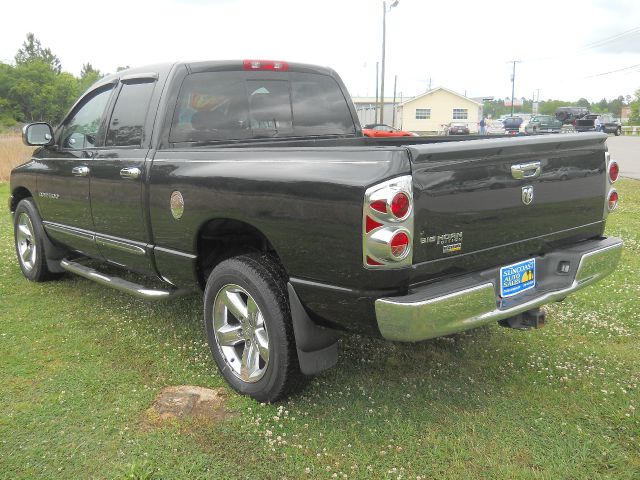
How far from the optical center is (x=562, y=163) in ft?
10.7

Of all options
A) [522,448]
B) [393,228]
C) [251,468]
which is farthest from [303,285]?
[522,448]

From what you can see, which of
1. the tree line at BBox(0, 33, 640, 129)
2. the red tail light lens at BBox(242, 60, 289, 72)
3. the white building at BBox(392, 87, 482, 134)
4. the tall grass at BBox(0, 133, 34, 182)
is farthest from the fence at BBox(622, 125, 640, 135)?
the red tail light lens at BBox(242, 60, 289, 72)

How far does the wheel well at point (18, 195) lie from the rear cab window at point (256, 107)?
2.56 m

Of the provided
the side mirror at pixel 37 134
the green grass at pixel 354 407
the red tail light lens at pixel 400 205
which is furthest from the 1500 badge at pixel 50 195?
the red tail light lens at pixel 400 205

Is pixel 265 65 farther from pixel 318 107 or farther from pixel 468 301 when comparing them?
pixel 468 301

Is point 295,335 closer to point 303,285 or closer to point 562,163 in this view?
point 303,285

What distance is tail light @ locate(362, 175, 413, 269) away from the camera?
2535mm

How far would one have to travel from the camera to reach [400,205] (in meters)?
2.55

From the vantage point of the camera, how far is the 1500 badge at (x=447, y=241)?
266cm

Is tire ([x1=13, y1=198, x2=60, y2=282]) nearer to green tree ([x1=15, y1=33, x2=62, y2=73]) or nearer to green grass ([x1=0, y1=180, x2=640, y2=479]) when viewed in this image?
green grass ([x1=0, y1=180, x2=640, y2=479])

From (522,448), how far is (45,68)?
9165 centimetres

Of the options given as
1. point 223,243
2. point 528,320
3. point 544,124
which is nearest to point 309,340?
point 223,243

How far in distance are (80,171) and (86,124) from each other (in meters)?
0.55

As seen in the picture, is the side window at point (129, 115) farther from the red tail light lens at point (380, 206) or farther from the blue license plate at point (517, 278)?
the blue license plate at point (517, 278)
